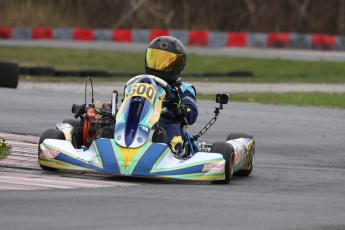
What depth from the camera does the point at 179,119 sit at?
8492 mm

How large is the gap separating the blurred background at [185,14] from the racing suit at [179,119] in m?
25.1

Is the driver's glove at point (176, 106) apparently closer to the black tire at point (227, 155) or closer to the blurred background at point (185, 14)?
the black tire at point (227, 155)

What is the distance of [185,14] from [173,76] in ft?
85.4

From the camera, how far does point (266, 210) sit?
6.55 m

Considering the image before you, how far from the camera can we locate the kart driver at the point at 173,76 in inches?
332

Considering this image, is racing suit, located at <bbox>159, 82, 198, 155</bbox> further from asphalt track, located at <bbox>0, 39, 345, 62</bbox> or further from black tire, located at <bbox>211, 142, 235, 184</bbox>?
asphalt track, located at <bbox>0, 39, 345, 62</bbox>

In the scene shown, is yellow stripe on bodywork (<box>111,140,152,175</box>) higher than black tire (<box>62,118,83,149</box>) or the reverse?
the reverse

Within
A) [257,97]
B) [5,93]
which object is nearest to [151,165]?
[5,93]

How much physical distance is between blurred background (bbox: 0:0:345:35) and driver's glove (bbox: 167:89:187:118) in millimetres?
25415

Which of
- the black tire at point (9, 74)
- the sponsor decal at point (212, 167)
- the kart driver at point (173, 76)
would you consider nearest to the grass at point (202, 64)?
the black tire at point (9, 74)

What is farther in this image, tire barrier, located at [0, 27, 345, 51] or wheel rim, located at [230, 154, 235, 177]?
tire barrier, located at [0, 27, 345, 51]

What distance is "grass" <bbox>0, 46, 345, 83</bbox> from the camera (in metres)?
24.0

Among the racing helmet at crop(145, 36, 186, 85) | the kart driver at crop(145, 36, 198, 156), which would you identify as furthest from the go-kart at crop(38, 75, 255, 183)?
the racing helmet at crop(145, 36, 186, 85)

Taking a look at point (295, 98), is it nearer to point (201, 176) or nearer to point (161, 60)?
point (161, 60)
